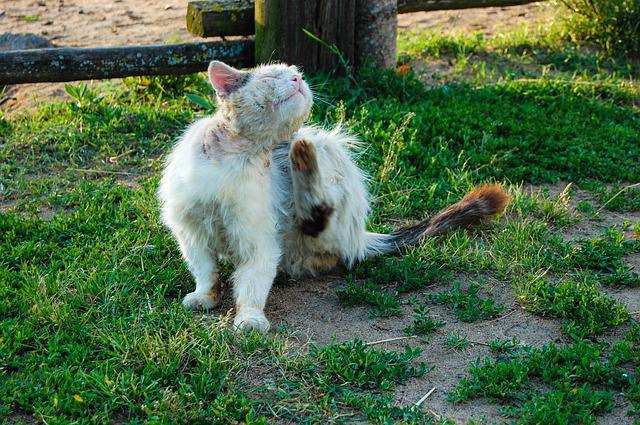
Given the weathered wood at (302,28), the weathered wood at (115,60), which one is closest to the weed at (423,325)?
the weathered wood at (302,28)

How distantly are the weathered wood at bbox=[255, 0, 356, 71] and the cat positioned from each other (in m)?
1.96

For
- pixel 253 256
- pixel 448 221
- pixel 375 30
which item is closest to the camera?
pixel 253 256

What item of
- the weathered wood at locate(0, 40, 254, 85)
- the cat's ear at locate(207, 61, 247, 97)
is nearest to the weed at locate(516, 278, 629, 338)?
the cat's ear at locate(207, 61, 247, 97)

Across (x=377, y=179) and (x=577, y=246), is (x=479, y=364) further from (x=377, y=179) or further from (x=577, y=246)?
(x=377, y=179)

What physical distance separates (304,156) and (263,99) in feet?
1.58

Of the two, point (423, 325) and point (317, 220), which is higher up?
point (317, 220)

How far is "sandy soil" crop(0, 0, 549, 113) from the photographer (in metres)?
8.10

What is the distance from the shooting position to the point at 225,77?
4027 mm

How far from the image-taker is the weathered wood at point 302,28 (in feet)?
21.1

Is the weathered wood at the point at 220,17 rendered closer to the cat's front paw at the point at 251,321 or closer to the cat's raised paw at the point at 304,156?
the cat's raised paw at the point at 304,156

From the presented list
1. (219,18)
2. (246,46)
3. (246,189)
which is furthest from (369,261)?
(219,18)

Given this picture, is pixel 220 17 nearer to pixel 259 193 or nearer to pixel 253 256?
pixel 259 193

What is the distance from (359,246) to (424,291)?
1.56ft

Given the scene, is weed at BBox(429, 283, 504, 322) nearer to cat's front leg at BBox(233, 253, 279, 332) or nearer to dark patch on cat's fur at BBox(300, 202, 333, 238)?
dark patch on cat's fur at BBox(300, 202, 333, 238)
